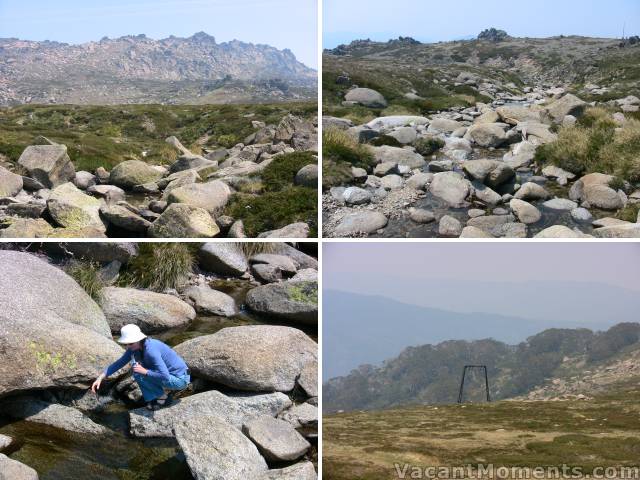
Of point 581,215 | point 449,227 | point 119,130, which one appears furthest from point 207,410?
point 119,130

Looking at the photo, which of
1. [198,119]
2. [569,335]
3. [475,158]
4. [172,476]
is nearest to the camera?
[172,476]

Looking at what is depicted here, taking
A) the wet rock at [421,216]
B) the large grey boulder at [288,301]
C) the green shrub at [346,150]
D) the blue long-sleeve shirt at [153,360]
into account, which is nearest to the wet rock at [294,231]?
the green shrub at [346,150]

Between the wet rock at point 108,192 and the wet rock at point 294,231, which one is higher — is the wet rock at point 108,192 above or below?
above

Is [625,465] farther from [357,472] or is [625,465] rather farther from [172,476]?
[172,476]

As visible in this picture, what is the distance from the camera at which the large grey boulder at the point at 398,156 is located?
541cm

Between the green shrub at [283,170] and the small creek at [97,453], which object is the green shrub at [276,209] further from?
the small creek at [97,453]

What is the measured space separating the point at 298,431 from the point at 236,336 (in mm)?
1067

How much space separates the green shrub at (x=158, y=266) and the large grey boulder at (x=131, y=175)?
185cm

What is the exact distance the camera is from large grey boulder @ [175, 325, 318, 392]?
17.6 ft

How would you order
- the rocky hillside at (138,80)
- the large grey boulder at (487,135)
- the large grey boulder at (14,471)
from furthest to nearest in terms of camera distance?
the rocky hillside at (138,80)
the large grey boulder at (487,135)
the large grey boulder at (14,471)

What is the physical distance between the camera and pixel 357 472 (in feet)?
16.0

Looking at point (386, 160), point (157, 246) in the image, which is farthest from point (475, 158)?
point (157, 246)

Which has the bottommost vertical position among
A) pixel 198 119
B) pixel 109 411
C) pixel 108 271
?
pixel 109 411

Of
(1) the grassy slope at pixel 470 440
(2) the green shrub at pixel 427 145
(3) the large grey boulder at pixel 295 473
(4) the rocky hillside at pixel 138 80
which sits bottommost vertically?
Result: (1) the grassy slope at pixel 470 440
